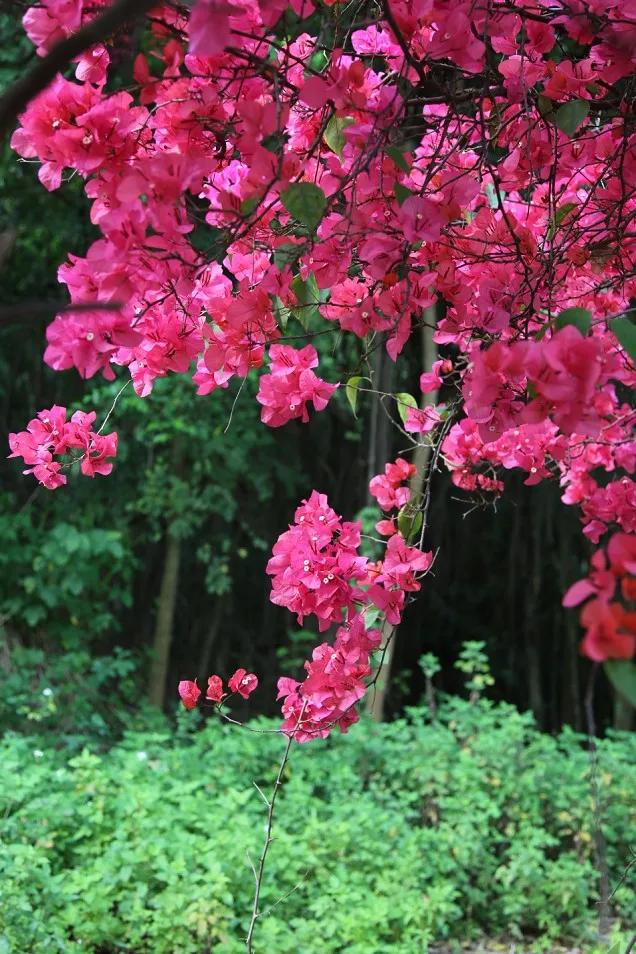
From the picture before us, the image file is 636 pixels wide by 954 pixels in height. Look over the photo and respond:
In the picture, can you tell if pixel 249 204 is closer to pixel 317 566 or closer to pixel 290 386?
pixel 290 386

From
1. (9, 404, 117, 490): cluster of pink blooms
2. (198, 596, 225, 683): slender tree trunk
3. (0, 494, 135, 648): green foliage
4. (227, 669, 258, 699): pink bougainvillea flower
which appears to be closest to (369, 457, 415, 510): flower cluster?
(227, 669, 258, 699): pink bougainvillea flower

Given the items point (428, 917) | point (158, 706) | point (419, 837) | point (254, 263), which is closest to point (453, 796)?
point (419, 837)

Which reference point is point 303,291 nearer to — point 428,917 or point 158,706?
point 428,917

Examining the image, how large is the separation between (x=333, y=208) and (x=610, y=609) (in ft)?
2.45

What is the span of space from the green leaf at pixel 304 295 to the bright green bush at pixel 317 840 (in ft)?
4.21

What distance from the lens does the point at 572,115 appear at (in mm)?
1113

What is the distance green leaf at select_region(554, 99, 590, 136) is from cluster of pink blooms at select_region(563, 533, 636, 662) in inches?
25.5

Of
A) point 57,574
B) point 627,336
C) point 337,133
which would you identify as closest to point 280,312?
point 337,133

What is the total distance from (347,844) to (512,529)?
2.87 metres

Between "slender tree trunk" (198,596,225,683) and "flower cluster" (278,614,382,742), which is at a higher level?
"slender tree trunk" (198,596,225,683)

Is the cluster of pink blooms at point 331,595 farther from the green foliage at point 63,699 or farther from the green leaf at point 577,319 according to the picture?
the green foliage at point 63,699

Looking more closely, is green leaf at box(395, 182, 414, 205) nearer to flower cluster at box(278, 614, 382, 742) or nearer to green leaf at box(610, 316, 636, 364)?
green leaf at box(610, 316, 636, 364)

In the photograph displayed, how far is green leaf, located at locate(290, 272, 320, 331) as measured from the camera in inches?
47.3

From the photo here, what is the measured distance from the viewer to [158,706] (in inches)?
197
